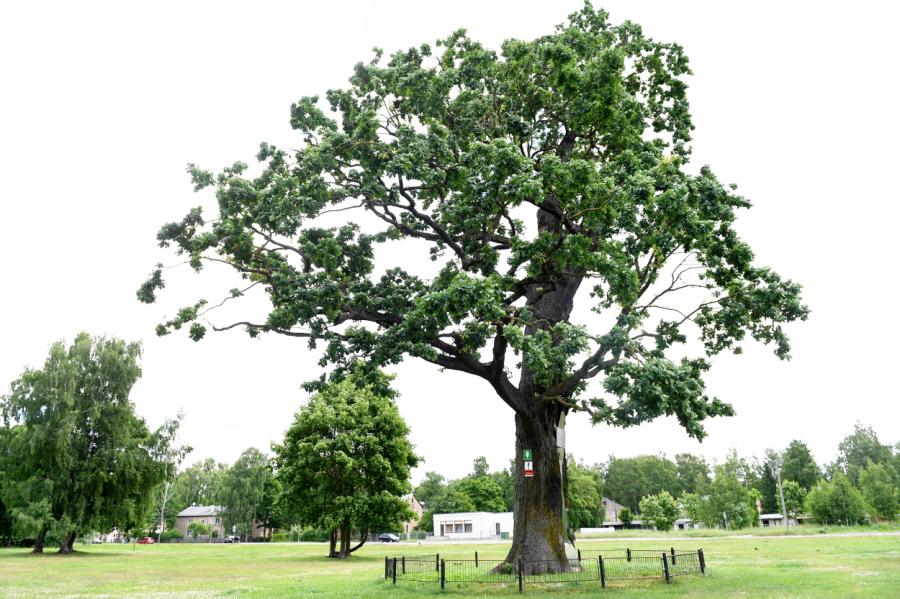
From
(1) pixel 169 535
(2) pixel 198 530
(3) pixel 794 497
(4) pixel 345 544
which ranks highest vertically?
(4) pixel 345 544

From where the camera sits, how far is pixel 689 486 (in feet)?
358

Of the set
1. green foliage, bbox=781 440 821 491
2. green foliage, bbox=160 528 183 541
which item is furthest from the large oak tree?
green foliage, bbox=160 528 183 541

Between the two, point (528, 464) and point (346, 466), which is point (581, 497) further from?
point (528, 464)

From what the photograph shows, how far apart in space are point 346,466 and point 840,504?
57.8 meters

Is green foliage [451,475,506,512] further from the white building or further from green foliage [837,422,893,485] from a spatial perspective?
green foliage [837,422,893,485]

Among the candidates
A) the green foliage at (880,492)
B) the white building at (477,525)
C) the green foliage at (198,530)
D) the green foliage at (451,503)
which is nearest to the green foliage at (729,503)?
the green foliage at (880,492)

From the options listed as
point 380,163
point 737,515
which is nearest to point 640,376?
point 380,163

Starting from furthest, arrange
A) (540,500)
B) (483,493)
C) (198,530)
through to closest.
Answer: (198,530)
(483,493)
(540,500)

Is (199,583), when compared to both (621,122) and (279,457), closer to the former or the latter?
(279,457)

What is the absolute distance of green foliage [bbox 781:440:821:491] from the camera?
9069 cm

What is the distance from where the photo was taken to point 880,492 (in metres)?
64.5

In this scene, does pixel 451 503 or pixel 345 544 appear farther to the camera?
pixel 451 503

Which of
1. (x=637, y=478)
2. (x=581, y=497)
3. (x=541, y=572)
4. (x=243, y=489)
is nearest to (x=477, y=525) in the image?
(x=581, y=497)

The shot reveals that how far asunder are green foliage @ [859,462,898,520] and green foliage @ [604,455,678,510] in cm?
4289
